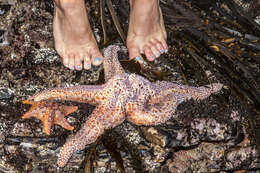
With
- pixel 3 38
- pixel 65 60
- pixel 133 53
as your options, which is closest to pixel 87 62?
pixel 65 60

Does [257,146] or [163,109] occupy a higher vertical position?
[163,109]

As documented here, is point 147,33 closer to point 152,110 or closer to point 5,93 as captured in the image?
point 152,110

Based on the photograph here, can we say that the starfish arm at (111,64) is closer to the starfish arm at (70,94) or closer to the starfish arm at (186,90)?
the starfish arm at (70,94)

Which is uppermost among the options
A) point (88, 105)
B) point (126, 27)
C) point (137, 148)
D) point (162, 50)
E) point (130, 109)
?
point (126, 27)

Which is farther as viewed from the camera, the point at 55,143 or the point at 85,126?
the point at 55,143

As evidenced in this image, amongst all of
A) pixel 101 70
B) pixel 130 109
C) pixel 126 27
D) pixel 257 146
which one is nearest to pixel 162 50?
pixel 126 27

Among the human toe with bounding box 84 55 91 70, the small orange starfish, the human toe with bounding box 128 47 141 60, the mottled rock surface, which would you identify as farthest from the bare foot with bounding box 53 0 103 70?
the small orange starfish

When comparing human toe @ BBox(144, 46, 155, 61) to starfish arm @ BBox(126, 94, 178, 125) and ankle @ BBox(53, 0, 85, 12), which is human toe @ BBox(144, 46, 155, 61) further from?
ankle @ BBox(53, 0, 85, 12)

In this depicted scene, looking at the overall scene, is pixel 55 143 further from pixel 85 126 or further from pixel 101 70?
pixel 101 70
